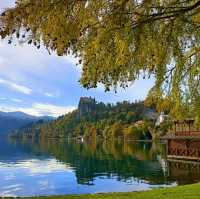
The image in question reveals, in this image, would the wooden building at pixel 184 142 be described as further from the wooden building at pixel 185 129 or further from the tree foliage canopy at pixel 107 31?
the tree foliage canopy at pixel 107 31

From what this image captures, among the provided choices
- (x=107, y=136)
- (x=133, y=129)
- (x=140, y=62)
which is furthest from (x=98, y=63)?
(x=107, y=136)

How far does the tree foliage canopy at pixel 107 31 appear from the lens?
9703 mm

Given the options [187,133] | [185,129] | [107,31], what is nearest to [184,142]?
[187,133]

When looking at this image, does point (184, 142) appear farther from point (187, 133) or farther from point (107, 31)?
point (107, 31)

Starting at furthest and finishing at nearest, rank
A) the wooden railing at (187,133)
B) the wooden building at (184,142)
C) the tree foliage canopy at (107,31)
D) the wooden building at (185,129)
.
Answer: the wooden building at (185,129) < the wooden railing at (187,133) < the wooden building at (184,142) < the tree foliage canopy at (107,31)

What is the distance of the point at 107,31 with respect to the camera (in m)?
9.80

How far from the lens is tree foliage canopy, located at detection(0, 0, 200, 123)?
9.70m

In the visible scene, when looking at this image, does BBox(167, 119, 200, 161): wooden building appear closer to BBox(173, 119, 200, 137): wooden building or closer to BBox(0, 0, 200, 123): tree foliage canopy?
BBox(173, 119, 200, 137): wooden building

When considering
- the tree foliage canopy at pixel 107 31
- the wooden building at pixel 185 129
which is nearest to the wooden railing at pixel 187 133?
the wooden building at pixel 185 129

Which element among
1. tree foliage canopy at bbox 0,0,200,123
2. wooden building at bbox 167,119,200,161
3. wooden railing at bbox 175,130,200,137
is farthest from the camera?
wooden railing at bbox 175,130,200,137

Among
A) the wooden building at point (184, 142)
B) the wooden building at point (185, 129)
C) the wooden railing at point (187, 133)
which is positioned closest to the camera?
the wooden building at point (184, 142)

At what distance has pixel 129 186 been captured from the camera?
38.2 m

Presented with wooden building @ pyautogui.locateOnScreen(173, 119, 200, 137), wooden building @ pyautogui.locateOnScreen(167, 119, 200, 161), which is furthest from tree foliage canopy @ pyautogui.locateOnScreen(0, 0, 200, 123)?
wooden building @ pyautogui.locateOnScreen(173, 119, 200, 137)

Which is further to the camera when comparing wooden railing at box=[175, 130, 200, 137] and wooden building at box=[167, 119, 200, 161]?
wooden railing at box=[175, 130, 200, 137]
